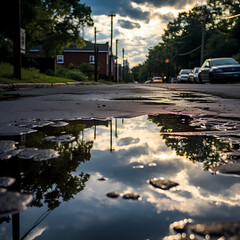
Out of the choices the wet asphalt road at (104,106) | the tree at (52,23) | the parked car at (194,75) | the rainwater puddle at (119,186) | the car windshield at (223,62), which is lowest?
the rainwater puddle at (119,186)

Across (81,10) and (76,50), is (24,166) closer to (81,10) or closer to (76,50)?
(81,10)

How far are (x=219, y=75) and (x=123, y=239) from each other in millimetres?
18076

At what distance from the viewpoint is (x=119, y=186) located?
1.34 m

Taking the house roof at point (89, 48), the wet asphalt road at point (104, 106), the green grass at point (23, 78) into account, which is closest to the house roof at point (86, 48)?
the house roof at point (89, 48)

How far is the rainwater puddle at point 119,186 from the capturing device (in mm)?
983

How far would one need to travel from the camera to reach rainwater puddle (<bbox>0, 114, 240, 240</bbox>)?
3.23 feet

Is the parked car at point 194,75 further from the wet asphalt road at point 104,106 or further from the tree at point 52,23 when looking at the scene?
the wet asphalt road at point 104,106

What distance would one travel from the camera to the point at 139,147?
6.97 feet

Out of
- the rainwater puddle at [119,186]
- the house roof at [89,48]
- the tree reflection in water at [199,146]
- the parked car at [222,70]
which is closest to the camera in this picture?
the rainwater puddle at [119,186]

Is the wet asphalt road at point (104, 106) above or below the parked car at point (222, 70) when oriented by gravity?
below

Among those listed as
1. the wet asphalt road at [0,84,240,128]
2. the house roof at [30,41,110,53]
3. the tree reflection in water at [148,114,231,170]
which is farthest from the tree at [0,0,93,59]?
the house roof at [30,41,110,53]

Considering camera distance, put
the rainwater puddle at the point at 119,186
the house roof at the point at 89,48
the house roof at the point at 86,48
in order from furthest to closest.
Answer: the house roof at the point at 89,48 < the house roof at the point at 86,48 < the rainwater puddle at the point at 119,186

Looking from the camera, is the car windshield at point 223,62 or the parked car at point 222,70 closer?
the parked car at point 222,70

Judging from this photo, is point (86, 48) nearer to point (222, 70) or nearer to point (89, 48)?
point (89, 48)
